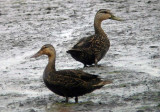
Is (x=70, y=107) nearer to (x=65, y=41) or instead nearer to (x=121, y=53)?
(x=121, y=53)

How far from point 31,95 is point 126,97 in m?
1.87

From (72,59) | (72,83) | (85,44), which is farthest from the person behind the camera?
(72,59)

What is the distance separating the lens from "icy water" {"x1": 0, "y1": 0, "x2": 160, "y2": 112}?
10.6m

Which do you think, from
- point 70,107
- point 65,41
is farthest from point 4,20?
point 70,107

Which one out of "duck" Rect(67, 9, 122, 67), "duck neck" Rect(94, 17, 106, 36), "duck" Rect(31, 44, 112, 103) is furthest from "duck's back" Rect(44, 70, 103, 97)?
"duck neck" Rect(94, 17, 106, 36)

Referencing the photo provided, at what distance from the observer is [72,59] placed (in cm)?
1502

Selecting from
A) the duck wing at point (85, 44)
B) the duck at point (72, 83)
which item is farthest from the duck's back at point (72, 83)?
the duck wing at point (85, 44)

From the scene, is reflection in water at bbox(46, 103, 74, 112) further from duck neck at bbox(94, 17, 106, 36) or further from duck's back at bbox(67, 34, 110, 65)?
duck neck at bbox(94, 17, 106, 36)

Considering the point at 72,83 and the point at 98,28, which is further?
the point at 98,28

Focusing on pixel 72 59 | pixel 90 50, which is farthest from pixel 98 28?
pixel 90 50

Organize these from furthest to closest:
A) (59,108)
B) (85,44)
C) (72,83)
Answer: (85,44)
(72,83)
(59,108)

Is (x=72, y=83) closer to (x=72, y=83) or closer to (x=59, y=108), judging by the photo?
(x=72, y=83)

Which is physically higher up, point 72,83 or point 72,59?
point 72,83

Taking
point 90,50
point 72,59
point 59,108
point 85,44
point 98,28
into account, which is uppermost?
point 98,28
